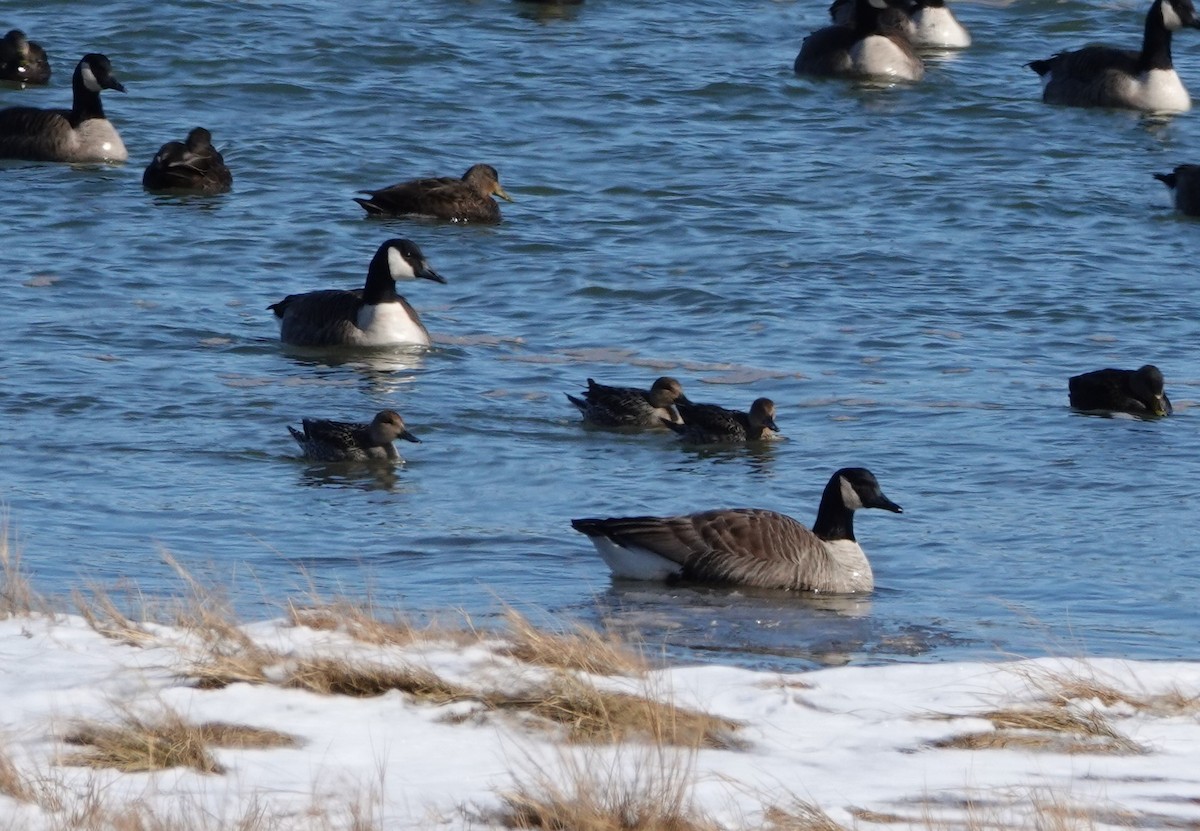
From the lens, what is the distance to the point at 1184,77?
27.2 m

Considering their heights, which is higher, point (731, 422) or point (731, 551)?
point (731, 551)

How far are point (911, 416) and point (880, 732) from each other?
7.58 meters

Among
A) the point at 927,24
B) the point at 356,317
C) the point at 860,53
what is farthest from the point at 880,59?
the point at 356,317

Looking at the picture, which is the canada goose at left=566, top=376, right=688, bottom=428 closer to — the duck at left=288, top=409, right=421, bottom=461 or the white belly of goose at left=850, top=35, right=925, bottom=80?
the duck at left=288, top=409, right=421, bottom=461

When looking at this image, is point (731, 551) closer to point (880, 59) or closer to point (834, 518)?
point (834, 518)

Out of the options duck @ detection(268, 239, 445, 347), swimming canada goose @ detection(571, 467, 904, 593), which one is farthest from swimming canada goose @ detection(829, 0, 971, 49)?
swimming canada goose @ detection(571, 467, 904, 593)

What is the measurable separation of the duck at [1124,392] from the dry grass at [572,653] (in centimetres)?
748

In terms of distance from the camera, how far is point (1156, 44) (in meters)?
24.8

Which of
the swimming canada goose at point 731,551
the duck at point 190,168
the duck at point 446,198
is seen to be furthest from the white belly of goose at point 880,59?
the swimming canada goose at point 731,551

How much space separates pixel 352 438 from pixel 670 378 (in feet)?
7.86

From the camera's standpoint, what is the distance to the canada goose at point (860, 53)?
1002 inches

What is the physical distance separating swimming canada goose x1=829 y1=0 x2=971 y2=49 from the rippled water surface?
0.47 metres

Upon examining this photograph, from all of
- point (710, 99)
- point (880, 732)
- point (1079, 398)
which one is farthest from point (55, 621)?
point (710, 99)

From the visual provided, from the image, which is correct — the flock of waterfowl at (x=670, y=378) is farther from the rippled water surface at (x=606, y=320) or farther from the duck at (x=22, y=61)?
the rippled water surface at (x=606, y=320)
